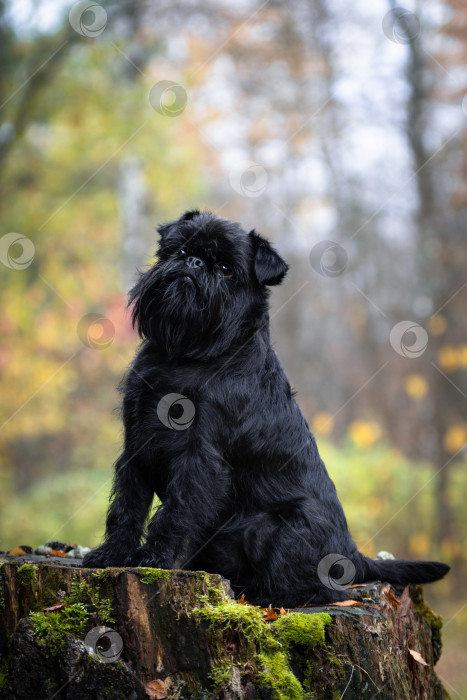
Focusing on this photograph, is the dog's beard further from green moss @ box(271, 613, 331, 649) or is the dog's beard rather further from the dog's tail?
the dog's tail

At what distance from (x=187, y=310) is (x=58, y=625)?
1583 millimetres

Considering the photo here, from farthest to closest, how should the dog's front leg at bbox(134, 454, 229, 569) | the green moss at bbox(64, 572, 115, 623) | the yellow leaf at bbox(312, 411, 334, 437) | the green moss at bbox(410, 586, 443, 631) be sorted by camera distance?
the yellow leaf at bbox(312, 411, 334, 437) → the green moss at bbox(410, 586, 443, 631) → the dog's front leg at bbox(134, 454, 229, 569) → the green moss at bbox(64, 572, 115, 623)

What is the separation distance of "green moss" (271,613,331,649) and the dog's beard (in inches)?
52.7

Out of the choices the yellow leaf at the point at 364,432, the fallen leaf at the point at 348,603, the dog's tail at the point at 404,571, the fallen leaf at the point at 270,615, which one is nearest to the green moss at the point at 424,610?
the dog's tail at the point at 404,571

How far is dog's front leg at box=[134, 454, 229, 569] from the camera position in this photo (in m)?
3.25

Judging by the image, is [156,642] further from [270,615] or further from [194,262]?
[194,262]

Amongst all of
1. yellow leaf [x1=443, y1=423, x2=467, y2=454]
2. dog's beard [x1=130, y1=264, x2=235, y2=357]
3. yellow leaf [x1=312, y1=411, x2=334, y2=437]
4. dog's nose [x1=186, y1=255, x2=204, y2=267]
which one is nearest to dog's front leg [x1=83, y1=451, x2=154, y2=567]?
dog's beard [x1=130, y1=264, x2=235, y2=357]

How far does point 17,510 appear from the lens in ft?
39.8

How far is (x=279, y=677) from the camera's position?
2.96 m

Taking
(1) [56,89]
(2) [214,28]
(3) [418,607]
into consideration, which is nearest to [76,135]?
(1) [56,89]

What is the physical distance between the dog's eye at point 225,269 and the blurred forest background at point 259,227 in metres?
4.38

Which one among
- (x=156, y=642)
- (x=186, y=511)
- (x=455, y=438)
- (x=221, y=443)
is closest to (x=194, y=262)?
(x=221, y=443)

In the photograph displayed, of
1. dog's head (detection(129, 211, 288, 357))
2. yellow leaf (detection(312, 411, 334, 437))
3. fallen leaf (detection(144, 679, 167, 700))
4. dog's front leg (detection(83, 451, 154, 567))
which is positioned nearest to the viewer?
fallen leaf (detection(144, 679, 167, 700))

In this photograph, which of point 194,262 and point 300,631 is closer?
point 300,631
